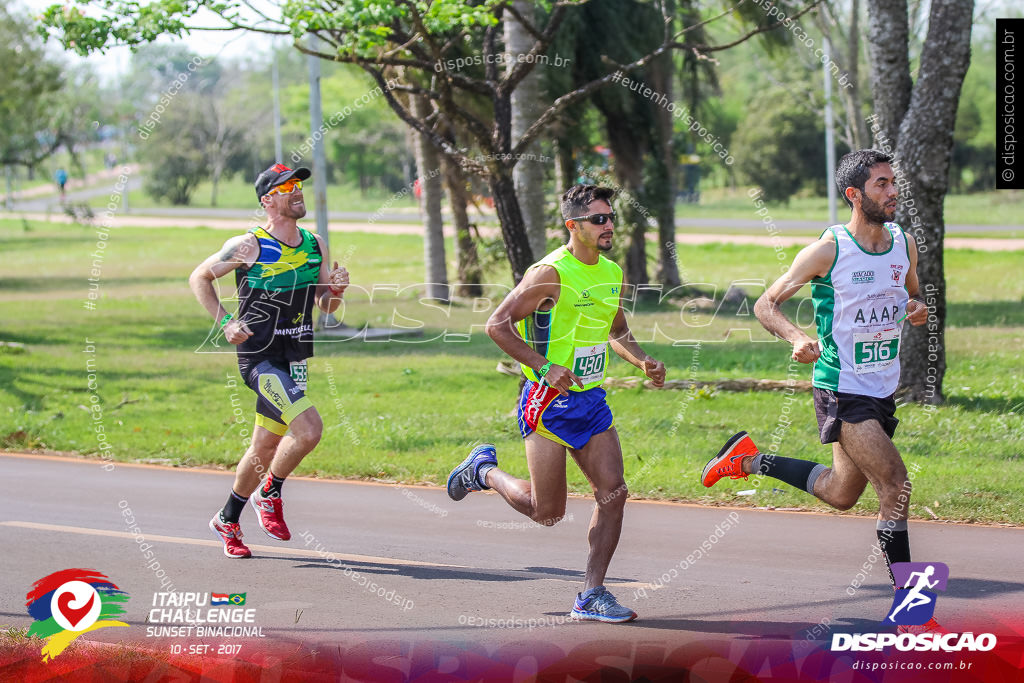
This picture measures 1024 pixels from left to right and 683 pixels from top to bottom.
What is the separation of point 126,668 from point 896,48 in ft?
31.2

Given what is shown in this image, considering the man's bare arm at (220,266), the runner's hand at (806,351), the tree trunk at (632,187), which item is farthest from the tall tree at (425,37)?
the tree trunk at (632,187)

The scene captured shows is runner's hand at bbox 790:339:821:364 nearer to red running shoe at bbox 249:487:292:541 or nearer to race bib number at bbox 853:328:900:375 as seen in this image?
race bib number at bbox 853:328:900:375

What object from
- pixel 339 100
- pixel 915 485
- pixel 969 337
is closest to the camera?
pixel 915 485

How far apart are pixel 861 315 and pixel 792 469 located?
3.41 feet

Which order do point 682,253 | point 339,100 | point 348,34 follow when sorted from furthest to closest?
1. point 339,100
2. point 682,253
3. point 348,34

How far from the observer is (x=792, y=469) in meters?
6.44

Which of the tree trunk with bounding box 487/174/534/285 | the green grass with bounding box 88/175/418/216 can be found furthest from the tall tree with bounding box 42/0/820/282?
the green grass with bounding box 88/175/418/216

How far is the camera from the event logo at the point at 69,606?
18.1 ft

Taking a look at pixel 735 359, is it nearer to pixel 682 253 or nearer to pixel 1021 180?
pixel 1021 180

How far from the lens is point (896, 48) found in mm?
11492

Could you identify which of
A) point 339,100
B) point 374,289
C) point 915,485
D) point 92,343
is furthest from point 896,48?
point 339,100

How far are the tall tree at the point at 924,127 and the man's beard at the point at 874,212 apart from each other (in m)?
5.68

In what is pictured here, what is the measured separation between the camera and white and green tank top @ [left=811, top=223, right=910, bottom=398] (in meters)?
5.87

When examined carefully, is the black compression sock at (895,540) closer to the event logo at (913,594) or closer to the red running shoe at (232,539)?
the event logo at (913,594)
